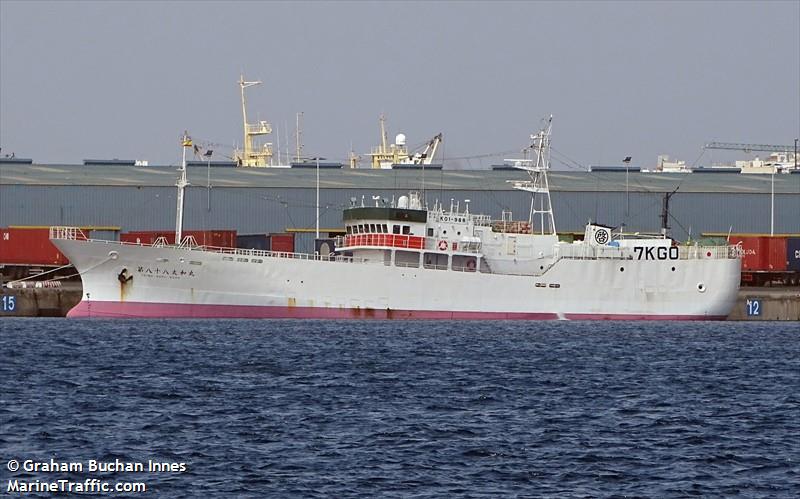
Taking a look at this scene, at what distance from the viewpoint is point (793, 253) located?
76750 mm

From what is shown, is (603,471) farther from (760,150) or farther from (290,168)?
(760,150)

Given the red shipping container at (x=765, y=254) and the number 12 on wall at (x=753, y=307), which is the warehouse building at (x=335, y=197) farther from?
the number 12 on wall at (x=753, y=307)

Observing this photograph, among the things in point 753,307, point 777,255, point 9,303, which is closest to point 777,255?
point 777,255

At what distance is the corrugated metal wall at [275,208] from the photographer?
274 ft

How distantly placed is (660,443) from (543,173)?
1723 inches

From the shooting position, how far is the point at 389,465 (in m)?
27.0

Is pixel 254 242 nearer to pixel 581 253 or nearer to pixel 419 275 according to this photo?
pixel 419 275

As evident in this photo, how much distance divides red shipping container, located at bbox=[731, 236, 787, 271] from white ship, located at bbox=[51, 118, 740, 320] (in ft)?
23.3

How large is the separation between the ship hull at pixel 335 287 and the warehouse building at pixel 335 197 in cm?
1429

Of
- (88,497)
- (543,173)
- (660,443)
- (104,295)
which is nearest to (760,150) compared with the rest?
(543,173)

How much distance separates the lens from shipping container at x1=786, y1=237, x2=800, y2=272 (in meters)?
76.4

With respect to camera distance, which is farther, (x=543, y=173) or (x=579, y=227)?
(x=579, y=227)

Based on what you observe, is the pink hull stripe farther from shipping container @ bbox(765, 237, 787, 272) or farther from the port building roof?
shipping container @ bbox(765, 237, 787, 272)

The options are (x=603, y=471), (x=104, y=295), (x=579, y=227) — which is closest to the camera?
(x=603, y=471)
